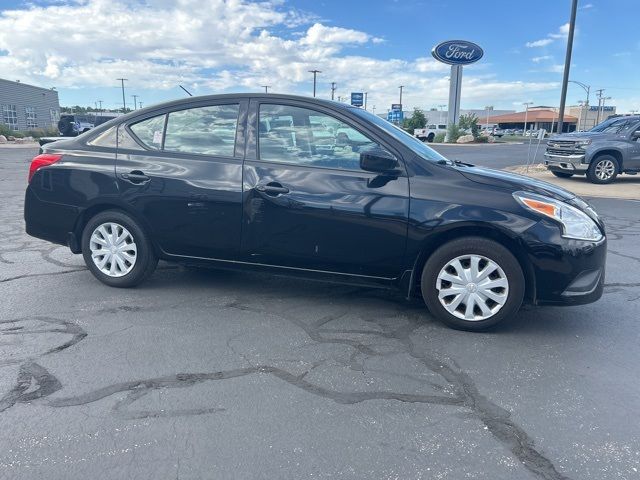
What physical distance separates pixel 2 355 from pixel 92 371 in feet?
2.31

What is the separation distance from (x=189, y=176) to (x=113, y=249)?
3.41 ft

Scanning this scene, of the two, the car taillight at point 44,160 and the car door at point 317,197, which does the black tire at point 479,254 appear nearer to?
the car door at point 317,197

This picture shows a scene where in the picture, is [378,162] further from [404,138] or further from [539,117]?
[539,117]

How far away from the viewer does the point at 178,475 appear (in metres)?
2.36

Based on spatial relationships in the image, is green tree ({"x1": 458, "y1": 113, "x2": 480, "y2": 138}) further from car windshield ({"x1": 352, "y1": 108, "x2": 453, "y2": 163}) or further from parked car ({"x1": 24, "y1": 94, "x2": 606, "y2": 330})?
parked car ({"x1": 24, "y1": 94, "x2": 606, "y2": 330})

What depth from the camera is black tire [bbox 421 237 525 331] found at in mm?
3826

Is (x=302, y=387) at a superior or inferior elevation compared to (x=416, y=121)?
inferior

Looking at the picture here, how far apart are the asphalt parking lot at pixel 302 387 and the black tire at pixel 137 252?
12cm

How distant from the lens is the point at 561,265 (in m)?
3.80

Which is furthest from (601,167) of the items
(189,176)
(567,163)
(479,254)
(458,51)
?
(458,51)

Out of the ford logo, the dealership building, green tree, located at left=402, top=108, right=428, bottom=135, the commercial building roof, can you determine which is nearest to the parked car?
the ford logo

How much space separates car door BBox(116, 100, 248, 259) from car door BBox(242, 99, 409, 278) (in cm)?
16

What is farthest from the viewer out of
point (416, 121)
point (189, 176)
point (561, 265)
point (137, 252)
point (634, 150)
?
→ point (416, 121)

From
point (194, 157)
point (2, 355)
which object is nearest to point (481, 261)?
point (194, 157)
